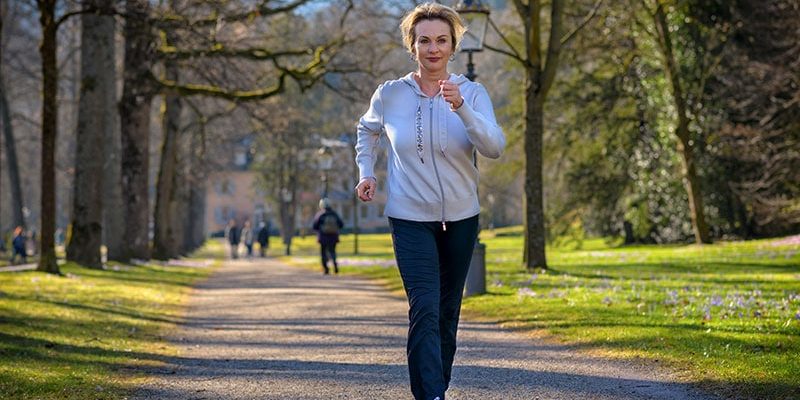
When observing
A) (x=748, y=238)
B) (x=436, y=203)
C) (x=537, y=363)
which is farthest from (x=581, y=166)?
(x=436, y=203)

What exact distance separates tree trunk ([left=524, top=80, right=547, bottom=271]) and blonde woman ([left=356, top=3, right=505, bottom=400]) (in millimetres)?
13737

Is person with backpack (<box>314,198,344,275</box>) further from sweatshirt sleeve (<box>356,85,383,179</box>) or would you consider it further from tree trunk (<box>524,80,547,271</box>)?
sweatshirt sleeve (<box>356,85,383,179</box>)

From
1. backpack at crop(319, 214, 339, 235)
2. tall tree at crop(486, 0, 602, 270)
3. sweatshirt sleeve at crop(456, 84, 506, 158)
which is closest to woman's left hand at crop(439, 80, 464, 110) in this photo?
sweatshirt sleeve at crop(456, 84, 506, 158)

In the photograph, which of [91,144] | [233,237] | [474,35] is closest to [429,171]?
[474,35]

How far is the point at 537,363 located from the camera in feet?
28.0

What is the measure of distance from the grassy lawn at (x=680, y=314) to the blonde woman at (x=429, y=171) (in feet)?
7.31

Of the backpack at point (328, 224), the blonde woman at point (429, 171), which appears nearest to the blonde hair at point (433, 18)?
the blonde woman at point (429, 171)

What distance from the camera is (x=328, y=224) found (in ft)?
80.6

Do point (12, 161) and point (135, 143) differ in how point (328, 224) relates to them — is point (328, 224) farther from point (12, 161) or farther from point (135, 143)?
point (12, 161)

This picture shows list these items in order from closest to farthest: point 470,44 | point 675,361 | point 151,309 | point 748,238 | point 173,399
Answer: point 173,399
point 675,361
point 151,309
point 470,44
point 748,238

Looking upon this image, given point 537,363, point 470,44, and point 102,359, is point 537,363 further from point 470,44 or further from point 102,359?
point 470,44

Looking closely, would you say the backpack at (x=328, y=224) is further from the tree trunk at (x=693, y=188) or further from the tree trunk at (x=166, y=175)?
the tree trunk at (x=693, y=188)

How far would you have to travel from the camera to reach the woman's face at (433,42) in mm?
5477

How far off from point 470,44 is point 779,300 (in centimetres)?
616
